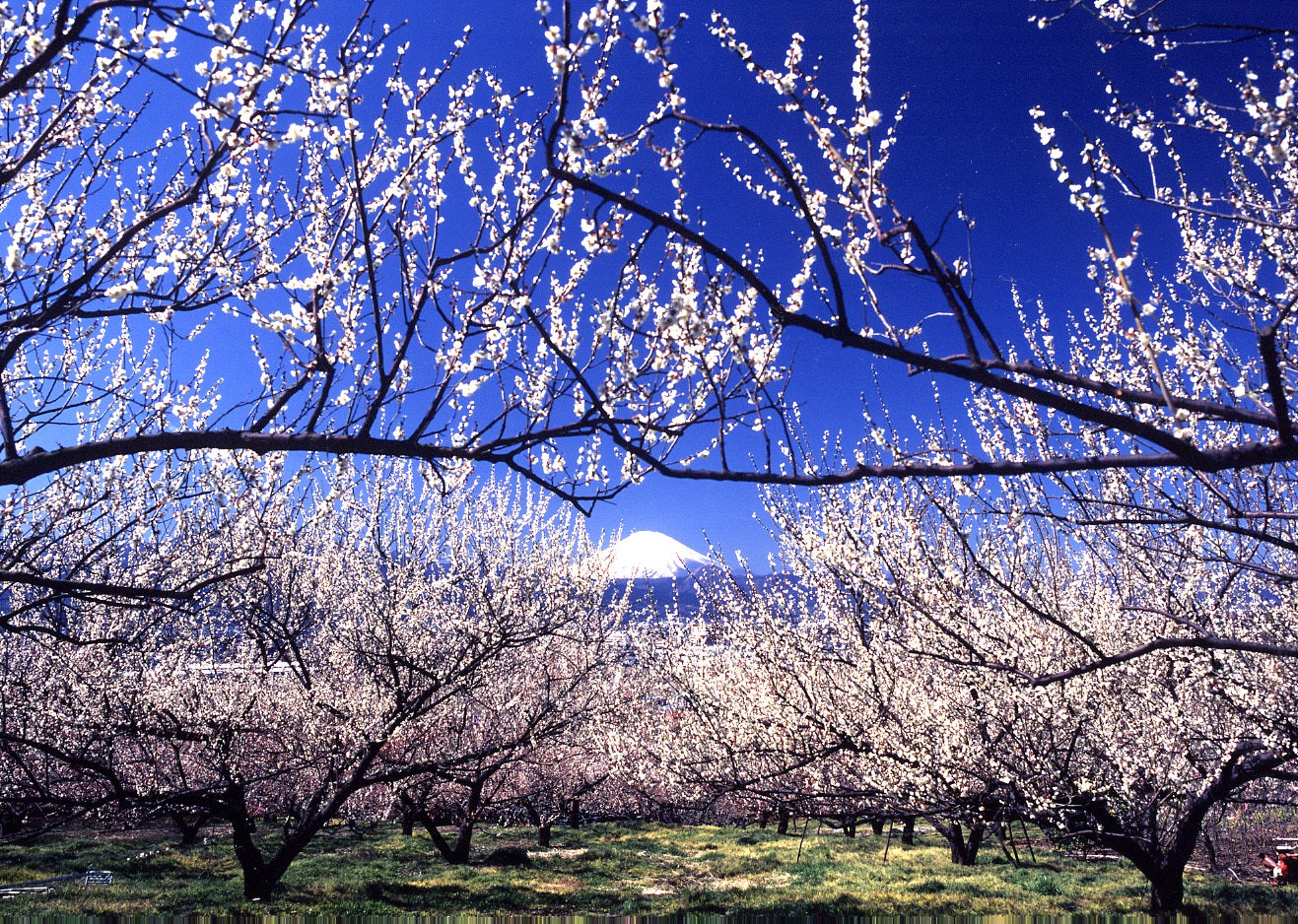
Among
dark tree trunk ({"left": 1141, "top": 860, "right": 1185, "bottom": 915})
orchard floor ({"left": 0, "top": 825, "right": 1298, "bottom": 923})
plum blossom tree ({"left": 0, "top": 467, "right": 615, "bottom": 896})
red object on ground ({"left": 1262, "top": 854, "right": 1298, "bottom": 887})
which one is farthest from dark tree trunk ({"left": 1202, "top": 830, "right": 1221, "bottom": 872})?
plum blossom tree ({"left": 0, "top": 467, "right": 615, "bottom": 896})

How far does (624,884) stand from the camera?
11.5m

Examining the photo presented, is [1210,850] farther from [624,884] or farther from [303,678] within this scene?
[303,678]

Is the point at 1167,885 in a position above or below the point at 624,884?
above

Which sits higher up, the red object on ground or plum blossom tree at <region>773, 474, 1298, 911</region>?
plum blossom tree at <region>773, 474, 1298, 911</region>

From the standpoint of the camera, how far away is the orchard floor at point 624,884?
8.41 metres

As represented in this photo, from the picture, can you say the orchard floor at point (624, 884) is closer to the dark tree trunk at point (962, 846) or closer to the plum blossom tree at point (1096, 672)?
the dark tree trunk at point (962, 846)

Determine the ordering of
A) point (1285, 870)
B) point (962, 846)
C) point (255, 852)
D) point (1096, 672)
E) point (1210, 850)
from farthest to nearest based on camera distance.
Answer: point (962, 846) → point (1285, 870) → point (255, 852) → point (1210, 850) → point (1096, 672)

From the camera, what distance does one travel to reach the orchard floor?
841 centimetres

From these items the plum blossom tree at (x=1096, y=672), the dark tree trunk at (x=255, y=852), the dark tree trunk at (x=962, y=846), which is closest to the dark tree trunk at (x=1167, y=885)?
the plum blossom tree at (x=1096, y=672)

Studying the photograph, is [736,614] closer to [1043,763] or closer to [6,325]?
[1043,763]

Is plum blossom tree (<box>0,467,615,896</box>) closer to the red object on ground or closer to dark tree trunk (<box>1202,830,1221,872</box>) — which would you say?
dark tree trunk (<box>1202,830,1221,872</box>)

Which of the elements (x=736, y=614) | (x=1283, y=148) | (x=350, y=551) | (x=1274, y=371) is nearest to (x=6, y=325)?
(x=1274, y=371)

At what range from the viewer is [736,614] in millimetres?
10859

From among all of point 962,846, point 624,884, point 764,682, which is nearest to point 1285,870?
point 962,846
